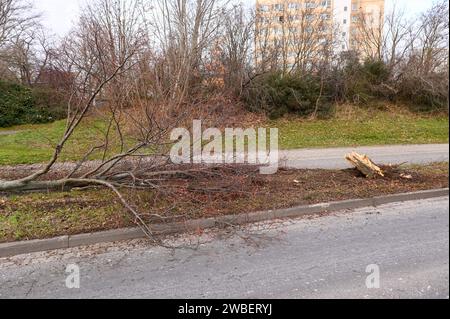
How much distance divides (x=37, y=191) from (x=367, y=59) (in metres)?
19.8

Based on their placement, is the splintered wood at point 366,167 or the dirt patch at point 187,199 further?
the splintered wood at point 366,167

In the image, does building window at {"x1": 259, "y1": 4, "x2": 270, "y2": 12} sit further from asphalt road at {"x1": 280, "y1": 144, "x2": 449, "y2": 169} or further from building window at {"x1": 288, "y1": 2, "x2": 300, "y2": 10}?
asphalt road at {"x1": 280, "y1": 144, "x2": 449, "y2": 169}

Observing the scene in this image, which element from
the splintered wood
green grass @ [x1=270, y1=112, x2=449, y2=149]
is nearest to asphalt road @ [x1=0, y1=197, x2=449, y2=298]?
the splintered wood

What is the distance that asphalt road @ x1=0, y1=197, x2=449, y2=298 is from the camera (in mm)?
2977

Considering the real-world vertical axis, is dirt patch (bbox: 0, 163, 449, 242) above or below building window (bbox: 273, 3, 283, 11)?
below

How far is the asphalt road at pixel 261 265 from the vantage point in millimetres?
2977

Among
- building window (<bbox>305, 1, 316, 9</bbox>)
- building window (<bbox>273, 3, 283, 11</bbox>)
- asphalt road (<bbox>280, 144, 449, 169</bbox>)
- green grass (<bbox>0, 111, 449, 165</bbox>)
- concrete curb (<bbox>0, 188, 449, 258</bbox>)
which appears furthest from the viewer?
building window (<bbox>273, 3, 283, 11</bbox>)

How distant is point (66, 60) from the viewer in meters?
6.12

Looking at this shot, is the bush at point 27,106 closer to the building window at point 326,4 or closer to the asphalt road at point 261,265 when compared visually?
the building window at point 326,4

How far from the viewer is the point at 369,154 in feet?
33.1

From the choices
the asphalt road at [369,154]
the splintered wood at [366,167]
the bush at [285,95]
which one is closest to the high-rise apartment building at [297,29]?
the bush at [285,95]

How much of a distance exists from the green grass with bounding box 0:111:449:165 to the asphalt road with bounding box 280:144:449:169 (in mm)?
708

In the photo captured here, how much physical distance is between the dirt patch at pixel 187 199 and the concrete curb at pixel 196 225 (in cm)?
13

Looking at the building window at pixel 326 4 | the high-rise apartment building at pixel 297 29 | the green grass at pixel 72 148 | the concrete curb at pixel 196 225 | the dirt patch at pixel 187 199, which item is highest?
the building window at pixel 326 4
